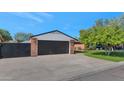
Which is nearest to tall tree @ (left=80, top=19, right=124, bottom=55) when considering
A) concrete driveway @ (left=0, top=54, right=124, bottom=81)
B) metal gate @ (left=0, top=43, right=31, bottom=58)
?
concrete driveway @ (left=0, top=54, right=124, bottom=81)

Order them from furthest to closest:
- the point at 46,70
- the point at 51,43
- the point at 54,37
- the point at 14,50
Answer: the point at 54,37 < the point at 51,43 < the point at 14,50 < the point at 46,70

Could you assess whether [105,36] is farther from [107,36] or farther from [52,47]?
[52,47]

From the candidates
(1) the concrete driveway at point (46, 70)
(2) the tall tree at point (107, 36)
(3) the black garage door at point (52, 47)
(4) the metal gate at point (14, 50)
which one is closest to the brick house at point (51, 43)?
(3) the black garage door at point (52, 47)

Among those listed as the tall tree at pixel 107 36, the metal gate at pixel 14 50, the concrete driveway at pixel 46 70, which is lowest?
the concrete driveway at pixel 46 70

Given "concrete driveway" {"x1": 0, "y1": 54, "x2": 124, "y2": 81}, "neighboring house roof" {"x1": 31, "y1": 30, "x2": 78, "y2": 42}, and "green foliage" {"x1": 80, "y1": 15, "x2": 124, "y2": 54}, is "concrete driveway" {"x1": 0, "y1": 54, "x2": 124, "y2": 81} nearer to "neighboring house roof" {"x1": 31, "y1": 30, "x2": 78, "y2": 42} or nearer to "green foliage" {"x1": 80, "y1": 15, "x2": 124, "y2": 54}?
"green foliage" {"x1": 80, "y1": 15, "x2": 124, "y2": 54}

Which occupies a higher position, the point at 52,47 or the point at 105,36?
the point at 105,36

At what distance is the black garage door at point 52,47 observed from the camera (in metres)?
23.0

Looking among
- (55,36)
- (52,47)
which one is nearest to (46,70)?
(52,47)

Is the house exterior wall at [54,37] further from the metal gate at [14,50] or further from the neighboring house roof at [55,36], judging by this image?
the metal gate at [14,50]

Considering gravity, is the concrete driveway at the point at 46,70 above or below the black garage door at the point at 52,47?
below

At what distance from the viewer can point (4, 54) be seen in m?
18.9

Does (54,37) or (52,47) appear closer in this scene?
(52,47)

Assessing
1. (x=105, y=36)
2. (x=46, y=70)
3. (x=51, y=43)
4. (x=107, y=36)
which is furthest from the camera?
(x=51, y=43)

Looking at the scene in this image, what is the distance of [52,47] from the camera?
24234mm
